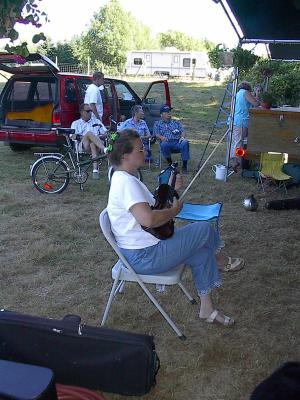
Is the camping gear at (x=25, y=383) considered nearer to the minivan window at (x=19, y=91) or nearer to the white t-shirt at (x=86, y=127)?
the white t-shirt at (x=86, y=127)

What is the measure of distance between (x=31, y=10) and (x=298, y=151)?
3599 mm

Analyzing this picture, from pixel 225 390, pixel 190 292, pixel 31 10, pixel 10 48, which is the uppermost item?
pixel 31 10

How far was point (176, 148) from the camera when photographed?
8.15 m

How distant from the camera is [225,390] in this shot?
8.27 ft

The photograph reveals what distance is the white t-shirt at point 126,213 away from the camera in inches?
109

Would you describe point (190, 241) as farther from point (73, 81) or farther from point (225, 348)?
point (73, 81)

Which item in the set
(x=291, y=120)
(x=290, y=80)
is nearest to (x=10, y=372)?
(x=291, y=120)

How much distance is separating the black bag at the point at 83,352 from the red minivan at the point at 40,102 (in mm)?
5744

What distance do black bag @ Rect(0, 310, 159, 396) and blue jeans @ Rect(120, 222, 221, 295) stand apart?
55cm

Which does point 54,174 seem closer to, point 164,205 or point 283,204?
point 283,204

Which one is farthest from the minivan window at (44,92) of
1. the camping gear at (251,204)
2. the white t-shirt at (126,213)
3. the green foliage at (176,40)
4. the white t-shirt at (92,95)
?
the green foliage at (176,40)

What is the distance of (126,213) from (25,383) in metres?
1.24

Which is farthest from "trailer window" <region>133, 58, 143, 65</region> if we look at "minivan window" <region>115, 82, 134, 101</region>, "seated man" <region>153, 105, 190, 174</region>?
"seated man" <region>153, 105, 190, 174</region>

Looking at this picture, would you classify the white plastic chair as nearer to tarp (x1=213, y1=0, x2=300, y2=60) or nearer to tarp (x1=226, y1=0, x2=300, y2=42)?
tarp (x1=213, y1=0, x2=300, y2=60)
